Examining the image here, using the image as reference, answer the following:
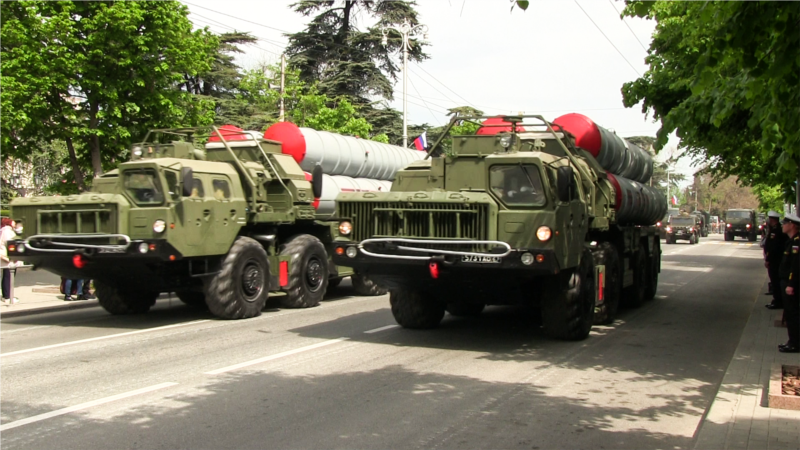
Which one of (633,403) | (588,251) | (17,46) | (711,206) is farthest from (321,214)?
(711,206)

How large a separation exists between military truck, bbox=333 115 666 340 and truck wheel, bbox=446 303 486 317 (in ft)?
3.81

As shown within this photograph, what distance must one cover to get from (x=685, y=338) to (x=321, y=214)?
7.84 metres

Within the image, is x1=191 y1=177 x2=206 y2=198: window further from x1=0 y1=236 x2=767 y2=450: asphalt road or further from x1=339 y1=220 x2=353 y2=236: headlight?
x1=339 y1=220 x2=353 y2=236: headlight

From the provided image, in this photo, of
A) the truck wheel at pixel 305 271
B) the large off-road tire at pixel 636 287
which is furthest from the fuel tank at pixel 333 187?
the large off-road tire at pixel 636 287

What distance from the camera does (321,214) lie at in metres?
16.4

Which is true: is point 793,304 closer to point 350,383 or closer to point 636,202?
point 636,202

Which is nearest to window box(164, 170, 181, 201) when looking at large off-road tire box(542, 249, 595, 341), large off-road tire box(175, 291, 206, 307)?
large off-road tire box(175, 291, 206, 307)

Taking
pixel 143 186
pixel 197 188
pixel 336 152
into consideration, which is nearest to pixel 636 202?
pixel 336 152

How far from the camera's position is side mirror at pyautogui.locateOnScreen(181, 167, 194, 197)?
11922mm

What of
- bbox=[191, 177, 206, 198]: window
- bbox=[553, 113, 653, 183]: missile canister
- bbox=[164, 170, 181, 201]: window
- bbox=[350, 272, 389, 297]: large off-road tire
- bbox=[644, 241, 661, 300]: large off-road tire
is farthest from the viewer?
bbox=[350, 272, 389, 297]: large off-road tire

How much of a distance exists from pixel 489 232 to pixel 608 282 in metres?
3.95

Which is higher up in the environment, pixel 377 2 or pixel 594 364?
pixel 377 2

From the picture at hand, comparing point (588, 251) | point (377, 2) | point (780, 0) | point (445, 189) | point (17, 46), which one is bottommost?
point (588, 251)

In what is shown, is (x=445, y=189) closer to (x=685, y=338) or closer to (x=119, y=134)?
(x=685, y=338)
